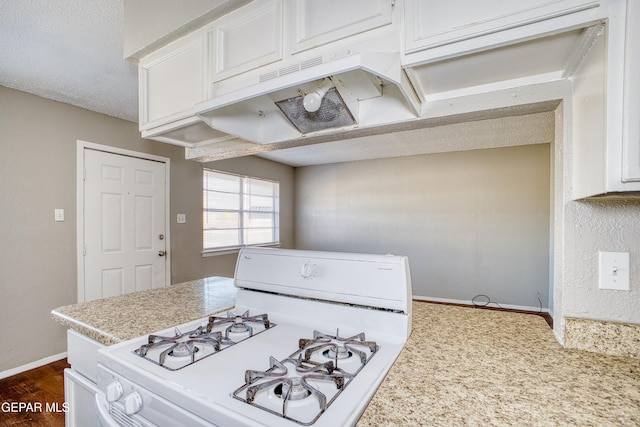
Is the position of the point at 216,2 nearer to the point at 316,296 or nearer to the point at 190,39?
the point at 190,39

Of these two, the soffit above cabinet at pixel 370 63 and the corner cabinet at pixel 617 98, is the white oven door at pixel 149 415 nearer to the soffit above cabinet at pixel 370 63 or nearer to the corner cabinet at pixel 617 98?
the soffit above cabinet at pixel 370 63

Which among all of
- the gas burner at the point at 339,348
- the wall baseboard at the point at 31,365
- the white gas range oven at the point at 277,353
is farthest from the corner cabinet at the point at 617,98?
the wall baseboard at the point at 31,365

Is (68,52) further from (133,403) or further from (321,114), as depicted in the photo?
(133,403)

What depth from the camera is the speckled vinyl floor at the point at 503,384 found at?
607mm

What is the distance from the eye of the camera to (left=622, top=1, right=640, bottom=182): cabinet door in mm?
604

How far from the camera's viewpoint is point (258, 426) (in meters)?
0.58

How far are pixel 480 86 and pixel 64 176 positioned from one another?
324 cm

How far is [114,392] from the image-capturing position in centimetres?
84

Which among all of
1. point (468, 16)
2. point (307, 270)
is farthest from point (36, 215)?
point (468, 16)

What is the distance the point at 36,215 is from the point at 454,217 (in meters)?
4.94

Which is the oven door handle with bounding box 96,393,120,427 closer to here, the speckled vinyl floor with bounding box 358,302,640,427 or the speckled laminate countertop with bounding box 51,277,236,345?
the speckled laminate countertop with bounding box 51,277,236,345

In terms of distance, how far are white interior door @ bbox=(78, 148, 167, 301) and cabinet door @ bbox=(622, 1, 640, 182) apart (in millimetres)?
3514

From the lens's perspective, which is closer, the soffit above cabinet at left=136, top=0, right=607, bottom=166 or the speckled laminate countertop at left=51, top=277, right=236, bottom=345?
the soffit above cabinet at left=136, top=0, right=607, bottom=166

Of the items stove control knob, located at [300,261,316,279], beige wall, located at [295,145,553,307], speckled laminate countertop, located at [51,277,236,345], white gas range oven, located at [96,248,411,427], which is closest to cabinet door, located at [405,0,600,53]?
white gas range oven, located at [96,248,411,427]
